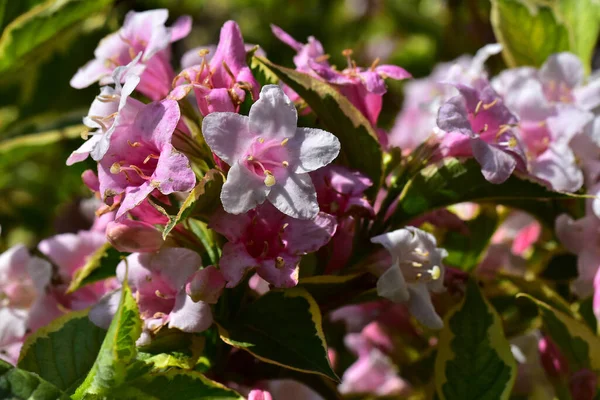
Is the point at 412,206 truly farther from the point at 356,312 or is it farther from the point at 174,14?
the point at 174,14

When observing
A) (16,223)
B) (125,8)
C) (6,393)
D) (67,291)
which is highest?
(6,393)

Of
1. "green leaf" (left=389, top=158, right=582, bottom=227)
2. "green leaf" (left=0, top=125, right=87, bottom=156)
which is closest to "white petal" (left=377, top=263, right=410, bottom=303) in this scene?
"green leaf" (left=389, top=158, right=582, bottom=227)

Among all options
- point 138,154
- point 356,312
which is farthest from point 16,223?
point 138,154

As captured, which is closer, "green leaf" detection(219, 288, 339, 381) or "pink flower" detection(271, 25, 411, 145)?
"green leaf" detection(219, 288, 339, 381)

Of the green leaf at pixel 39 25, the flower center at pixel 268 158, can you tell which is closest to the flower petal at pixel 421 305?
the flower center at pixel 268 158

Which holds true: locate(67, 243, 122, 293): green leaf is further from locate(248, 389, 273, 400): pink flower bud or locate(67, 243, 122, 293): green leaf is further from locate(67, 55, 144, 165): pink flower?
locate(248, 389, 273, 400): pink flower bud

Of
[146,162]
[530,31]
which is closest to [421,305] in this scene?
[146,162]
